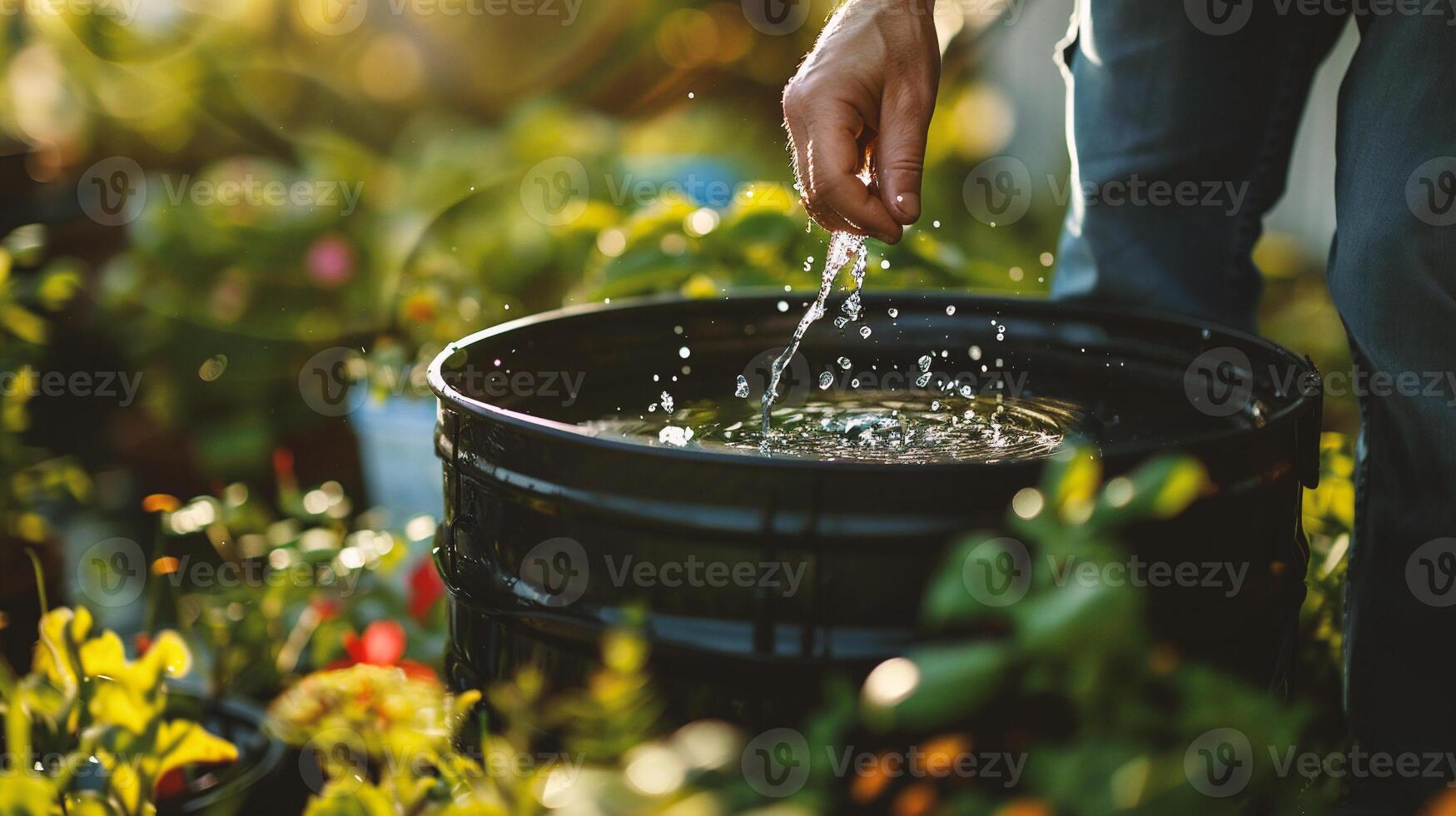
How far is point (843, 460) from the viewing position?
1.13 m

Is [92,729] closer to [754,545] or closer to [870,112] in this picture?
[754,545]

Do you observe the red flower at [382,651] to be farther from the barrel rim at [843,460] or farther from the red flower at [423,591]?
the barrel rim at [843,460]

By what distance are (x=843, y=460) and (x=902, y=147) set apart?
473 millimetres

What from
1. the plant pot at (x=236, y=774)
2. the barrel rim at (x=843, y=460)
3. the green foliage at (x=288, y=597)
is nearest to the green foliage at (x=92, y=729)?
the plant pot at (x=236, y=774)

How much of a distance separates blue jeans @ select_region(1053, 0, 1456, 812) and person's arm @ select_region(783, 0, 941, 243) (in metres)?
0.62

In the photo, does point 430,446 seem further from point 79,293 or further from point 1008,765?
point 79,293

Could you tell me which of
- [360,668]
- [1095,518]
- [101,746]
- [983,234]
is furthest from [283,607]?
[983,234]

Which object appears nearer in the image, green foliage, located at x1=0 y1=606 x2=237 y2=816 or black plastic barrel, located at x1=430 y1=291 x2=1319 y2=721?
black plastic barrel, located at x1=430 y1=291 x2=1319 y2=721

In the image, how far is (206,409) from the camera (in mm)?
3838

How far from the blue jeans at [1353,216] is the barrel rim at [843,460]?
256mm

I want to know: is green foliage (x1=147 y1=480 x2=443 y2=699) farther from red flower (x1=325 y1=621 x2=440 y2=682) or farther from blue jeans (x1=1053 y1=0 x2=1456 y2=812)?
blue jeans (x1=1053 y1=0 x2=1456 y2=812)

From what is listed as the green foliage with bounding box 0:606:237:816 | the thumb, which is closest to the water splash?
the thumb

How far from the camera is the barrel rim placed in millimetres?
1017

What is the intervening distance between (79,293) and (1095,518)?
4.25 metres
